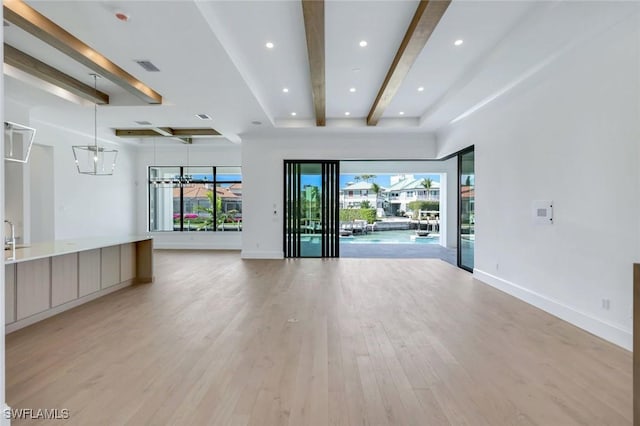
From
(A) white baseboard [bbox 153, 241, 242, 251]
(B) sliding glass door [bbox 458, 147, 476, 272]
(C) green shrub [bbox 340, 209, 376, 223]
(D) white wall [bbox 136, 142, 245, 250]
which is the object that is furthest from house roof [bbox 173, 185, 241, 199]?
(C) green shrub [bbox 340, 209, 376, 223]

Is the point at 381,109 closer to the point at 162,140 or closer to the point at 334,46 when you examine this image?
the point at 334,46

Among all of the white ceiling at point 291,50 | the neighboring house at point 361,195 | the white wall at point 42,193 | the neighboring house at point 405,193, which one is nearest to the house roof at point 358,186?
the neighboring house at point 361,195

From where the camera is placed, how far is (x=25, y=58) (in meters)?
4.50

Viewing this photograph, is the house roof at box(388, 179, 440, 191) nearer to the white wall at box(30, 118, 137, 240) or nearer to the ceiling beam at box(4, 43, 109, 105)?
the white wall at box(30, 118, 137, 240)

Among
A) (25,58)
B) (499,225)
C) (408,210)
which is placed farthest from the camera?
(408,210)

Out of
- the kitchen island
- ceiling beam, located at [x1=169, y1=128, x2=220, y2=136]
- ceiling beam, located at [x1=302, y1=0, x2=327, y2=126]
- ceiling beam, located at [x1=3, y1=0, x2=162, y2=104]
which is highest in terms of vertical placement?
ceiling beam, located at [x1=169, y1=128, x2=220, y2=136]

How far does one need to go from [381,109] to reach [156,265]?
6.10 meters

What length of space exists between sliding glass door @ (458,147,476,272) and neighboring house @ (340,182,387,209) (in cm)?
980

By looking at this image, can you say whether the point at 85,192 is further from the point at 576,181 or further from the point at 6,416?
the point at 576,181

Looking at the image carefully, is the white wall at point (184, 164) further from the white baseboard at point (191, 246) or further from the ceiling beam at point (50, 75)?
the ceiling beam at point (50, 75)

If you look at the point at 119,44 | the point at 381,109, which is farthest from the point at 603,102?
the point at 119,44

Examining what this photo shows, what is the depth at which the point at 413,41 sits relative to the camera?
373cm

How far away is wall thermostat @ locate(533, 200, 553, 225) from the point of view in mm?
4328

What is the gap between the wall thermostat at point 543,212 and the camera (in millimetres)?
4328
